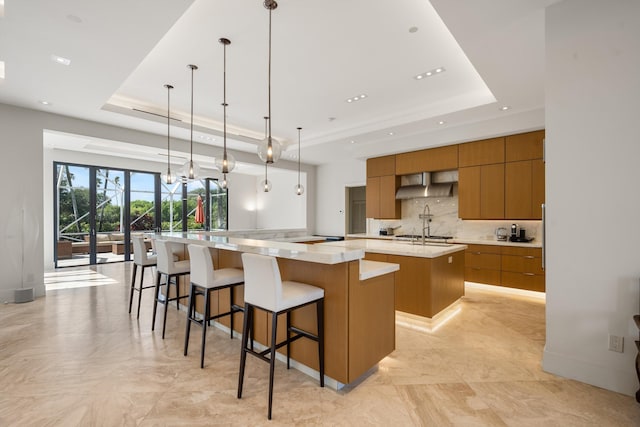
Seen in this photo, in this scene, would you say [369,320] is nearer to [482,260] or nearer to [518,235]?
[482,260]

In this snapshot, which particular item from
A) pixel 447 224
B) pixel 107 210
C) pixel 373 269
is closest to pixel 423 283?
pixel 373 269

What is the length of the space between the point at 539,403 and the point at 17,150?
693cm

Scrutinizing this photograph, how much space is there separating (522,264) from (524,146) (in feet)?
6.28

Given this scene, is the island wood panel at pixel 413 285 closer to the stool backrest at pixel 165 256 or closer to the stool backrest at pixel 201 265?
the stool backrest at pixel 201 265

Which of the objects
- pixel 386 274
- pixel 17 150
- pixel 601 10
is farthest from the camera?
pixel 17 150

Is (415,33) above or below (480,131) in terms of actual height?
above

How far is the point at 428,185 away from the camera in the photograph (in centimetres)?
616

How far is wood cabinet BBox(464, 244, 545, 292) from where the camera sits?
184 inches

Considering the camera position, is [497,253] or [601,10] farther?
[497,253]

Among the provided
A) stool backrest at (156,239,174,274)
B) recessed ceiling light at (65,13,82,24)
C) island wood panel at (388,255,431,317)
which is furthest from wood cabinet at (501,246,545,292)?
recessed ceiling light at (65,13,82,24)

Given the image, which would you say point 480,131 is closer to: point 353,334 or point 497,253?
point 497,253

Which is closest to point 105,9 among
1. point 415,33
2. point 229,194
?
point 415,33

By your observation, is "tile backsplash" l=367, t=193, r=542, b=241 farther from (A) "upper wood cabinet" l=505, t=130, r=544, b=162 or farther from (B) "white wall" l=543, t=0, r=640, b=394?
(B) "white wall" l=543, t=0, r=640, b=394

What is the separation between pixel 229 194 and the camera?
1079cm
